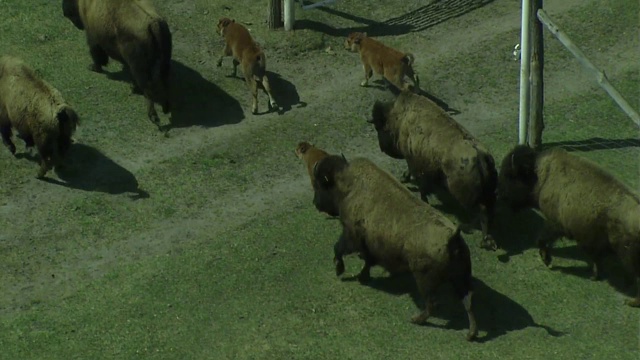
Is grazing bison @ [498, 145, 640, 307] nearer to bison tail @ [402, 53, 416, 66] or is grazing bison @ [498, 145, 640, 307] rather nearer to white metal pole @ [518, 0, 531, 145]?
white metal pole @ [518, 0, 531, 145]

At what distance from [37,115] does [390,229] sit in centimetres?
521

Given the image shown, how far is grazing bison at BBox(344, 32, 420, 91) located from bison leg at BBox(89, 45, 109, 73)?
3.80 meters

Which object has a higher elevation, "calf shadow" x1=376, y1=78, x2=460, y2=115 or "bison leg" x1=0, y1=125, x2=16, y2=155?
"calf shadow" x1=376, y1=78, x2=460, y2=115

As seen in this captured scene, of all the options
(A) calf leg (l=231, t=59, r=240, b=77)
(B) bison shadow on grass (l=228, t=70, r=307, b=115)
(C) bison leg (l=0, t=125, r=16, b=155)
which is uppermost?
(A) calf leg (l=231, t=59, r=240, b=77)

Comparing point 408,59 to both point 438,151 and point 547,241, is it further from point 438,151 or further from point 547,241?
point 547,241

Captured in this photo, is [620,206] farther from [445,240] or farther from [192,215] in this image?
[192,215]

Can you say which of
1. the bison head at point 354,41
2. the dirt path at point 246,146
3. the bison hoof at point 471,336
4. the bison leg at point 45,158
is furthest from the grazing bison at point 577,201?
the bison leg at point 45,158

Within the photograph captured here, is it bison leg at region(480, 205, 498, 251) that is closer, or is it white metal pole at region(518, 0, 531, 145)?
bison leg at region(480, 205, 498, 251)

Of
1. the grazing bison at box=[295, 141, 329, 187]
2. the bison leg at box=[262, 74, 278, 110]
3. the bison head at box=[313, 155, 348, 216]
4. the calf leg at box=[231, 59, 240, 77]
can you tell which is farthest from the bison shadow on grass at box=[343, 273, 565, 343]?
the calf leg at box=[231, 59, 240, 77]

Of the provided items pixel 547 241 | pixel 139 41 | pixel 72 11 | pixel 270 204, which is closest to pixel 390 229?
pixel 547 241

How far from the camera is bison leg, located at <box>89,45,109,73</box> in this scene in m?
18.0

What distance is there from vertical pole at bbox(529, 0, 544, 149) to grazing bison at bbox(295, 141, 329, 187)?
10.5ft

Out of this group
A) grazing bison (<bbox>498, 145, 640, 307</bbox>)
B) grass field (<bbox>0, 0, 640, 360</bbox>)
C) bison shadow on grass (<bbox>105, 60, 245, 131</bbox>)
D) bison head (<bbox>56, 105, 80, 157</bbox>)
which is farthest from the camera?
bison shadow on grass (<bbox>105, 60, 245, 131</bbox>)

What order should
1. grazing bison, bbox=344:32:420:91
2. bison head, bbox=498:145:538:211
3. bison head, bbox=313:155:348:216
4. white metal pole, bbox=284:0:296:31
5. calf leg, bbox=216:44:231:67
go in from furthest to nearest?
white metal pole, bbox=284:0:296:31 < calf leg, bbox=216:44:231:67 < grazing bison, bbox=344:32:420:91 < bison head, bbox=498:145:538:211 < bison head, bbox=313:155:348:216
